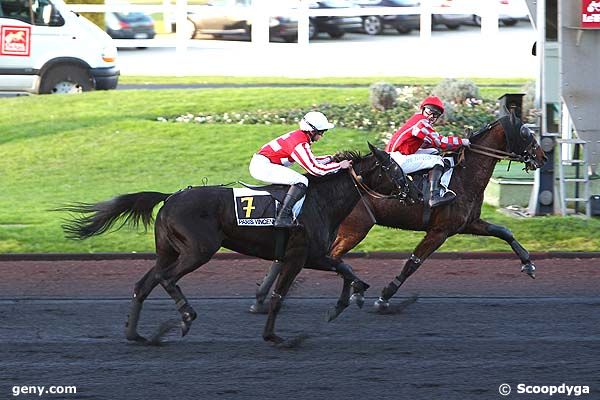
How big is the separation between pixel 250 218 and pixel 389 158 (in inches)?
55.7

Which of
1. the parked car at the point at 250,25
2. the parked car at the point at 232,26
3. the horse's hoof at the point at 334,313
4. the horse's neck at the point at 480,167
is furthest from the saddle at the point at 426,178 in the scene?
the parked car at the point at 232,26

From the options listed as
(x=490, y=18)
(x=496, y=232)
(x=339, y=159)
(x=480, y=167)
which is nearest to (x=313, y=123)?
(x=339, y=159)

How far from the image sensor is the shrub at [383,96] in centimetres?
2142

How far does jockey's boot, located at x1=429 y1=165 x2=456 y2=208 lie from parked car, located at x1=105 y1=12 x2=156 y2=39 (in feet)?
72.0

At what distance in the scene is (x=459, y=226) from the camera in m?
11.9

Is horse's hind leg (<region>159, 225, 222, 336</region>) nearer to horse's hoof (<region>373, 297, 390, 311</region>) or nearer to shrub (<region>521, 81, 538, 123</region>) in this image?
horse's hoof (<region>373, 297, 390, 311</region>)

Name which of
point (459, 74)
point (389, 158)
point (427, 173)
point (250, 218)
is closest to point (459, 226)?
point (427, 173)

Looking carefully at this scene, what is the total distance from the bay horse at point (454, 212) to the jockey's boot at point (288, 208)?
1.29 m

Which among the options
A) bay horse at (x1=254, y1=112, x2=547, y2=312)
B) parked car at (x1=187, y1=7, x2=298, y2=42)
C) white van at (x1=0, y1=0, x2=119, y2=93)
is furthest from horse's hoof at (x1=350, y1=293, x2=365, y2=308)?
parked car at (x1=187, y1=7, x2=298, y2=42)

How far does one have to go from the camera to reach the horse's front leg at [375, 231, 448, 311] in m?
11.3

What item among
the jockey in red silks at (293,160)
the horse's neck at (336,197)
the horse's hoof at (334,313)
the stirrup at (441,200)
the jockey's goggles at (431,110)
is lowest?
the horse's hoof at (334,313)

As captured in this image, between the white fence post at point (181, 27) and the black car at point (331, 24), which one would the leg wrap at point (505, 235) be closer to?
the white fence post at point (181, 27)

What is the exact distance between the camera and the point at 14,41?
23.6 meters

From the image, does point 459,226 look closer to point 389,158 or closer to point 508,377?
point 389,158
